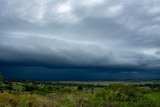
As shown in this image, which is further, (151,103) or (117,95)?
(117,95)

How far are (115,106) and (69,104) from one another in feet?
17.0

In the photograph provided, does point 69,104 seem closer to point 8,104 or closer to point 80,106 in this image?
point 80,106

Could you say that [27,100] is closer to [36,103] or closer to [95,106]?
[36,103]

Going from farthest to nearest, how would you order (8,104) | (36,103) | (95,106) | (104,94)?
(104,94)
(95,106)
(36,103)
(8,104)

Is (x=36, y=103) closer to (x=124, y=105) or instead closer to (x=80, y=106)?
(x=80, y=106)

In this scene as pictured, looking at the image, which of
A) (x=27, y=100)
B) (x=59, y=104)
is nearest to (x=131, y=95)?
(x=59, y=104)

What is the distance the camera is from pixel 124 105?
1682 inches

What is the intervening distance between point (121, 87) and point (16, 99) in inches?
673

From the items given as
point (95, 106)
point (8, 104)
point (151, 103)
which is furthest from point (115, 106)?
point (8, 104)

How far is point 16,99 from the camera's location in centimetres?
3825

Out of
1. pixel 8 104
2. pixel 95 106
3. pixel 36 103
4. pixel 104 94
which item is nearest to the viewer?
pixel 8 104

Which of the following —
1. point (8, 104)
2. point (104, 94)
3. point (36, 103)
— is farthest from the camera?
point (104, 94)

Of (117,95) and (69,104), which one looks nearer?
(69,104)

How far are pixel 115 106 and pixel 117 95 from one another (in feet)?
23.4
